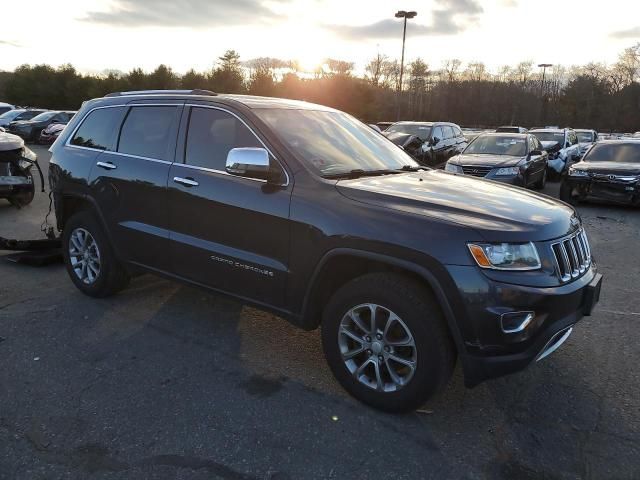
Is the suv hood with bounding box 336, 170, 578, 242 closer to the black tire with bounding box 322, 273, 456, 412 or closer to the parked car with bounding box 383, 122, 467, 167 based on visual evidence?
the black tire with bounding box 322, 273, 456, 412

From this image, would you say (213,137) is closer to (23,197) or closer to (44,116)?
(23,197)

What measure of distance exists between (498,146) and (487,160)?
1.55 m

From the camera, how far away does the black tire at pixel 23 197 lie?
28.9 feet

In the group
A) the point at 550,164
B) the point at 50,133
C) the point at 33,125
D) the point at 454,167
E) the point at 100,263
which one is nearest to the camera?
the point at 100,263

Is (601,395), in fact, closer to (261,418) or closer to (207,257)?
(261,418)

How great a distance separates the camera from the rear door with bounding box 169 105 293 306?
133 inches

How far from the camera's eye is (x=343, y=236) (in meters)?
3.05

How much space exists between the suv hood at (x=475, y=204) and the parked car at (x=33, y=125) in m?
23.4

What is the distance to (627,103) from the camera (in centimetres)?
6172

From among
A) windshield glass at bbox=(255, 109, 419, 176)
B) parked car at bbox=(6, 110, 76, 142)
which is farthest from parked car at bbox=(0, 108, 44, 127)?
windshield glass at bbox=(255, 109, 419, 176)

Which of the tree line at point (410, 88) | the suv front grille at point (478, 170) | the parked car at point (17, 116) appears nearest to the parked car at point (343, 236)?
the suv front grille at point (478, 170)

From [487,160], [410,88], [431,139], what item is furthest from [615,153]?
[410,88]

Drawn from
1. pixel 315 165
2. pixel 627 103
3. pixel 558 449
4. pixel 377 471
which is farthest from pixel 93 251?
pixel 627 103

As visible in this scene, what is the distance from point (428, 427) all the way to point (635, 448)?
43.6 inches
